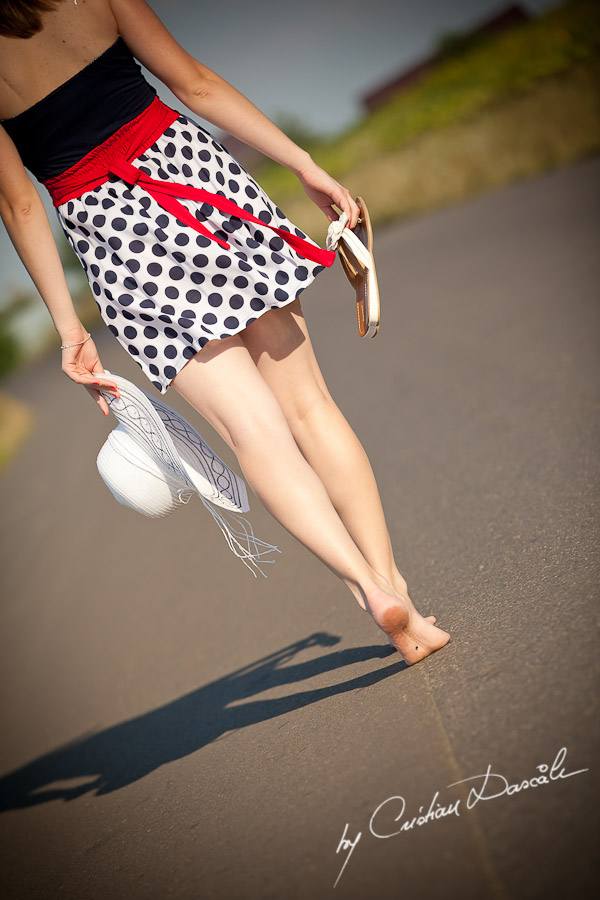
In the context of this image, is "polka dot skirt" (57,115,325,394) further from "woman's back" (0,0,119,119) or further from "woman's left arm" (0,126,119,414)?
"woman's back" (0,0,119,119)

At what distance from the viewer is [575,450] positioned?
2.93 metres

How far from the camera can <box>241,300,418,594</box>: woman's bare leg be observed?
2.02 meters

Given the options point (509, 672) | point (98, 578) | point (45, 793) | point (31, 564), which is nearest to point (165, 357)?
point (509, 672)

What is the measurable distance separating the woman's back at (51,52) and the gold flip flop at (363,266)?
742 millimetres

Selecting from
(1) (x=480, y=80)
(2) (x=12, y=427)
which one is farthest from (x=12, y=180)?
(1) (x=480, y=80)

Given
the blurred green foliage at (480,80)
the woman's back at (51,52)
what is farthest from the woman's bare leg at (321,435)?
the blurred green foliage at (480,80)

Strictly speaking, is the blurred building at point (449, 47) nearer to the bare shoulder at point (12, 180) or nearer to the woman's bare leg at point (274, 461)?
the bare shoulder at point (12, 180)

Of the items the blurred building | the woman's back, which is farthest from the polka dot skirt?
the blurred building

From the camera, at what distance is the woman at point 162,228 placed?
1803 mm

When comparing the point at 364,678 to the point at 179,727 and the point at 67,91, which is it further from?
the point at 67,91

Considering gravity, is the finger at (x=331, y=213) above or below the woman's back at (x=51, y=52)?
below

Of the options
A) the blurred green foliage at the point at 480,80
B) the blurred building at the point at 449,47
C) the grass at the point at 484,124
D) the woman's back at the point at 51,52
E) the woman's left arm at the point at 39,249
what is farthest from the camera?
the blurred building at the point at 449,47
